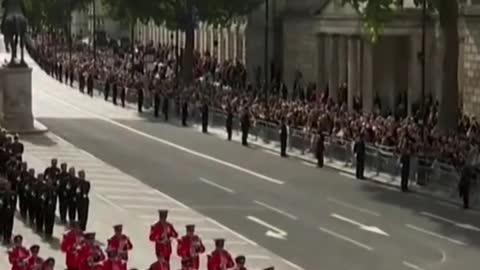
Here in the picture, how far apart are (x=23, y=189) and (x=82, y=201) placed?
69.0 inches

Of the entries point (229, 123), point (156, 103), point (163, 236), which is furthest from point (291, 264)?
point (156, 103)

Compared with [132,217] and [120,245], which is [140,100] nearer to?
[132,217]

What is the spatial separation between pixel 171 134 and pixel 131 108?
12229mm

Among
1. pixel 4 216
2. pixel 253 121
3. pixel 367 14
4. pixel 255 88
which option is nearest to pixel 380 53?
pixel 255 88

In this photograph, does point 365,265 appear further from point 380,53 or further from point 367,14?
point 380,53

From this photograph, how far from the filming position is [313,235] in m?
32.3

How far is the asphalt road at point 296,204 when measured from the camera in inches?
1182

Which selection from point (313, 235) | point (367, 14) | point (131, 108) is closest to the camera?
point (313, 235)

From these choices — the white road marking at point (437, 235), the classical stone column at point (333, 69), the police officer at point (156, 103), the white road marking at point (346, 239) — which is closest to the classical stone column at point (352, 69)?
the classical stone column at point (333, 69)

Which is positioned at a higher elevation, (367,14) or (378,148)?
(367,14)

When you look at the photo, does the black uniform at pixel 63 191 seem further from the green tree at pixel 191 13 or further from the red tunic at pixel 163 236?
the green tree at pixel 191 13

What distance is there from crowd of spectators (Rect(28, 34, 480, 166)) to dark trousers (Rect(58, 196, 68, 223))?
11.5 m

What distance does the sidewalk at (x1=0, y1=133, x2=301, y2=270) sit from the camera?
95.1 ft

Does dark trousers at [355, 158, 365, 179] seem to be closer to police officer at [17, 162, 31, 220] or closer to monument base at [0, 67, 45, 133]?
police officer at [17, 162, 31, 220]
